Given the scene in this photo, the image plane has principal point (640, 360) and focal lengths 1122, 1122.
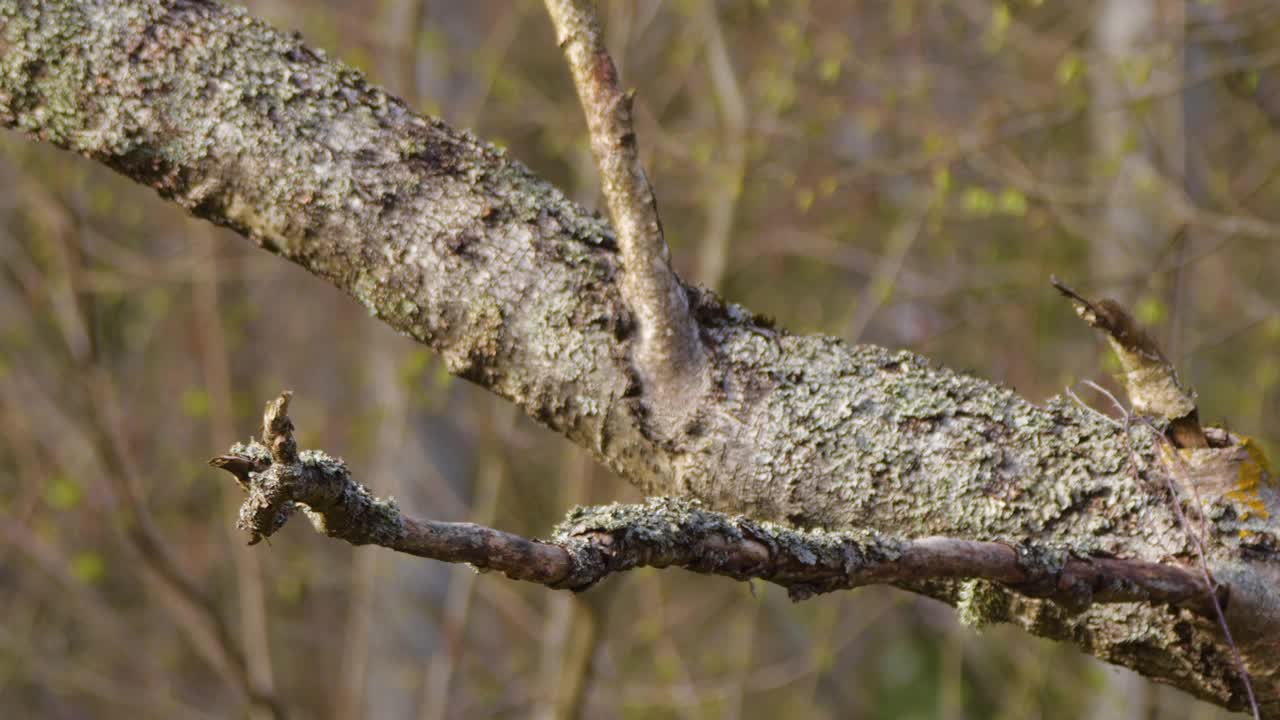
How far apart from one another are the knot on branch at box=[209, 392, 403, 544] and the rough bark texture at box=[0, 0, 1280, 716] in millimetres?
445

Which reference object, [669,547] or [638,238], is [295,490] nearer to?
[669,547]

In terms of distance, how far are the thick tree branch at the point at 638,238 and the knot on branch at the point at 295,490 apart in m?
0.47

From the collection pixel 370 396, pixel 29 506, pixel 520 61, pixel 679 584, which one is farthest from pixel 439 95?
pixel 679 584

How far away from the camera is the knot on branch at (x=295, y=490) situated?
32.4 inches

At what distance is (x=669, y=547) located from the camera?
0.98 meters

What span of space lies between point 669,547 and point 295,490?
0.33m

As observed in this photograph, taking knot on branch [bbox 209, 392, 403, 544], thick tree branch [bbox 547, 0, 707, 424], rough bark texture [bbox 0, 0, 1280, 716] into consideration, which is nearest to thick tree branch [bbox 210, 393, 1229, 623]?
knot on branch [bbox 209, 392, 403, 544]

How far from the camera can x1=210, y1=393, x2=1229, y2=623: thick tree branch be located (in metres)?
0.84

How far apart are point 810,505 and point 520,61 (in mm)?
5365

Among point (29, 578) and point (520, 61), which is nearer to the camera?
point (29, 578)

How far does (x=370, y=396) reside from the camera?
21.0 feet

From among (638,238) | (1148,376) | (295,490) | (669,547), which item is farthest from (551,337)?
(1148,376)

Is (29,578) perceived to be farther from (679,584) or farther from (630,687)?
(679,584)

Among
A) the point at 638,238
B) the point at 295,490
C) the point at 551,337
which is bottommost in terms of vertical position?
the point at 295,490
